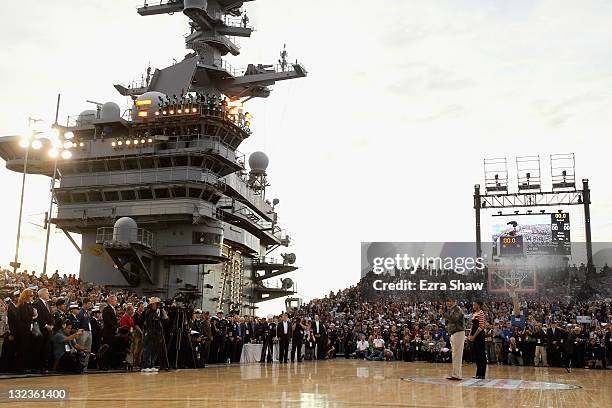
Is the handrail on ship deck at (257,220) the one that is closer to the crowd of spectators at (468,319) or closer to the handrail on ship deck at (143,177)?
the handrail on ship deck at (143,177)

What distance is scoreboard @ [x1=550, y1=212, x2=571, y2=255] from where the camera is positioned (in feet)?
139

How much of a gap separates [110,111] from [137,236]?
8819mm

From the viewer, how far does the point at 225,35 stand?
1756 inches

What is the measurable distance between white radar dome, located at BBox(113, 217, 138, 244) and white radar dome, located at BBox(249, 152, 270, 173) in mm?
15470

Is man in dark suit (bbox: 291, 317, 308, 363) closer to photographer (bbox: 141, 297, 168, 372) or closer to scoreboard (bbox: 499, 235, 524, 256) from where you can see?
photographer (bbox: 141, 297, 168, 372)

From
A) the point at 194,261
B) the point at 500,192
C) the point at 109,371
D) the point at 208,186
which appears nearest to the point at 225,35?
the point at 208,186

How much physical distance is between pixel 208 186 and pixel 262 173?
42.4ft

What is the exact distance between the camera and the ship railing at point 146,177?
120 ft

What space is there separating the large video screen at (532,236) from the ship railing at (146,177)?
2151 cm

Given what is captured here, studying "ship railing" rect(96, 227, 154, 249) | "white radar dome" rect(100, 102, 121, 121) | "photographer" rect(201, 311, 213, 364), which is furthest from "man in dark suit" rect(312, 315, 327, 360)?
"white radar dome" rect(100, 102, 121, 121)

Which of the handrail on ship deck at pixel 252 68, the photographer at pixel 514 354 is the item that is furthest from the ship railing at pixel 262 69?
the photographer at pixel 514 354

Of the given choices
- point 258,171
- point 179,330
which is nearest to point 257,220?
point 258,171

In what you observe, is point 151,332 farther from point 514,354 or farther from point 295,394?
point 514,354

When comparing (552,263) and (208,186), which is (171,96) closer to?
(208,186)
